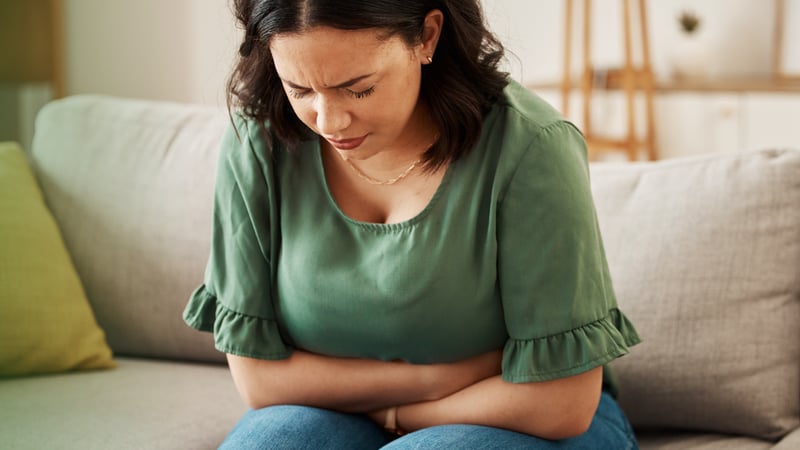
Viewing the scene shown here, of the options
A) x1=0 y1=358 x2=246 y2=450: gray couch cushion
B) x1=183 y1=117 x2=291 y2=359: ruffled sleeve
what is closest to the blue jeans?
x1=183 y1=117 x2=291 y2=359: ruffled sleeve

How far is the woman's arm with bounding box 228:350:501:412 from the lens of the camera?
1215mm

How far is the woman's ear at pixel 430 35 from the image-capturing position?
1.10 meters

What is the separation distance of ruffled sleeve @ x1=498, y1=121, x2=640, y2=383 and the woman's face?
0.18 meters

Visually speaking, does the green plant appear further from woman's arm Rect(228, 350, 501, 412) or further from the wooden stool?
woman's arm Rect(228, 350, 501, 412)

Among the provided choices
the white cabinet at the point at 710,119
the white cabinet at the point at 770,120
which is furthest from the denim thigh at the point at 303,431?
the white cabinet at the point at 770,120

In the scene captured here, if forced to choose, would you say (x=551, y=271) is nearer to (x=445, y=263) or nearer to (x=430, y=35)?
(x=445, y=263)

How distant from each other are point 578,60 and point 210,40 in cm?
182

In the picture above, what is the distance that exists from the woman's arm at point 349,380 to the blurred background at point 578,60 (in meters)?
2.26

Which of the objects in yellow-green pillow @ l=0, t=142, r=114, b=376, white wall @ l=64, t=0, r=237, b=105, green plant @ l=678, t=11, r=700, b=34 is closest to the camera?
yellow-green pillow @ l=0, t=142, r=114, b=376

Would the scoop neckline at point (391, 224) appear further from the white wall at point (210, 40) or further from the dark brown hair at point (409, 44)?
the white wall at point (210, 40)

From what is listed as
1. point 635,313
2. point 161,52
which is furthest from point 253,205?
point 161,52

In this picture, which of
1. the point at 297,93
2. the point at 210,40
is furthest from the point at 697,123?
the point at 297,93

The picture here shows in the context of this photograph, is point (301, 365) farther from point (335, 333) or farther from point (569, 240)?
point (569, 240)

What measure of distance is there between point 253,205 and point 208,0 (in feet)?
10.3
